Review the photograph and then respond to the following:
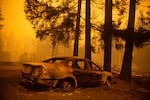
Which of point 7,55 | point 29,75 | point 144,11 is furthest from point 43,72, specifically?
point 7,55

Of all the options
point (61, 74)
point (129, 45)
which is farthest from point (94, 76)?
point (129, 45)

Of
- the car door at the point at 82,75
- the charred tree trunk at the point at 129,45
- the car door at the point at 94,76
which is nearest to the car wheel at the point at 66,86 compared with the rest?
the car door at the point at 82,75

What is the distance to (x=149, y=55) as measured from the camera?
1020 inches

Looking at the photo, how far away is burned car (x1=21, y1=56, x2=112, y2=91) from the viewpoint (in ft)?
39.5

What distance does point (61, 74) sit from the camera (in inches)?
490

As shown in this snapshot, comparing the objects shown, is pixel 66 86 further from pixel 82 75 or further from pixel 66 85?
pixel 82 75

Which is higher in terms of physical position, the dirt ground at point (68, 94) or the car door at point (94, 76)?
the car door at point (94, 76)

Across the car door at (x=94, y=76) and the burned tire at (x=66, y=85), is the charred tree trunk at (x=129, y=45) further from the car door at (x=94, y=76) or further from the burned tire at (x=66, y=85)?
the burned tire at (x=66, y=85)

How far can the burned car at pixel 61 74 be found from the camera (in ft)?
39.5

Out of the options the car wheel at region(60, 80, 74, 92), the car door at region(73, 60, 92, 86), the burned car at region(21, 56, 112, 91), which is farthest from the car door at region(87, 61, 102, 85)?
the car wheel at region(60, 80, 74, 92)

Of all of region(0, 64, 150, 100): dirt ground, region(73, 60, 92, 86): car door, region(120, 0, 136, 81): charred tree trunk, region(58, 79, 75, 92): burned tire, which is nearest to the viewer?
region(0, 64, 150, 100): dirt ground

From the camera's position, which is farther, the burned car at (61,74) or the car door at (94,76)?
the car door at (94,76)

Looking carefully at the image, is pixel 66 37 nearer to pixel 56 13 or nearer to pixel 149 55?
pixel 56 13

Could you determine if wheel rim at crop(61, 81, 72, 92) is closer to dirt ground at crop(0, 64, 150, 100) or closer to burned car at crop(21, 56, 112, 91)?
burned car at crop(21, 56, 112, 91)
